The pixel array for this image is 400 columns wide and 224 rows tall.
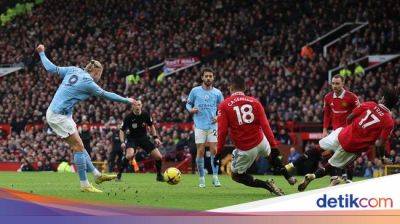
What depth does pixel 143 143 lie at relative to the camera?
70.5 ft

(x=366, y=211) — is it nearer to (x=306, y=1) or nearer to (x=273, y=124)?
(x=273, y=124)

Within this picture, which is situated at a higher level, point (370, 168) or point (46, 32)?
point (46, 32)

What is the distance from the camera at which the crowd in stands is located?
3494 cm

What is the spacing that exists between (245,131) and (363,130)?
2.22m

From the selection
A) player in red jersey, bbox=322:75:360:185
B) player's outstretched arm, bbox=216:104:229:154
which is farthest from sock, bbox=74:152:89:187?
player in red jersey, bbox=322:75:360:185

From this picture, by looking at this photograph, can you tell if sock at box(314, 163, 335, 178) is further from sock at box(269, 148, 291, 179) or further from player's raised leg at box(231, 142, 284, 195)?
player's raised leg at box(231, 142, 284, 195)

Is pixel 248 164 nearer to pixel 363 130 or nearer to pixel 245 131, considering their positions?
pixel 245 131

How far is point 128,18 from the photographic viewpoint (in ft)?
159

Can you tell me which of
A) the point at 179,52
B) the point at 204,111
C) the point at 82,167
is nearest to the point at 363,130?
the point at 204,111

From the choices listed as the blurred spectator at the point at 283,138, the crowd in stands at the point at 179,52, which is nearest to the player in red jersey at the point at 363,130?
the crowd in stands at the point at 179,52

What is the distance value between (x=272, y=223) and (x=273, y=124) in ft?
72.1

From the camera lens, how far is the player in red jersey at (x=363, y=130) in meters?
15.3

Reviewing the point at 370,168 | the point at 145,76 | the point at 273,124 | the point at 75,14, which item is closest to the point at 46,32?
the point at 75,14

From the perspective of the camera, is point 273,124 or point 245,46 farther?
point 245,46
